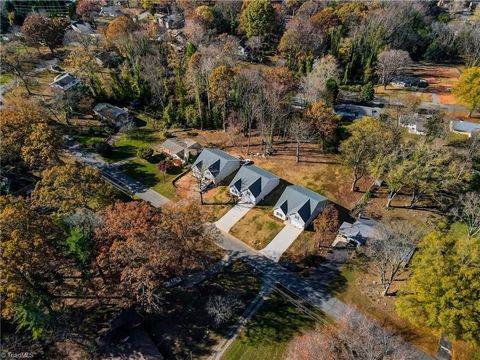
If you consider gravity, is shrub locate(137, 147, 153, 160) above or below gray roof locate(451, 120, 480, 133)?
below

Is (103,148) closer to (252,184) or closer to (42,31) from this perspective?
(252,184)


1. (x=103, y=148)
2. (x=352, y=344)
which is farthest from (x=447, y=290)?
(x=103, y=148)

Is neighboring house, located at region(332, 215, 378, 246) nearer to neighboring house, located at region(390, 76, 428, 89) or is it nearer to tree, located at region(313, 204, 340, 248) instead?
tree, located at region(313, 204, 340, 248)

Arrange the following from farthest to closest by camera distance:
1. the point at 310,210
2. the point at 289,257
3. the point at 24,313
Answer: the point at 310,210
the point at 289,257
the point at 24,313

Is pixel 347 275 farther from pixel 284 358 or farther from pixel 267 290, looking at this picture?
pixel 284 358

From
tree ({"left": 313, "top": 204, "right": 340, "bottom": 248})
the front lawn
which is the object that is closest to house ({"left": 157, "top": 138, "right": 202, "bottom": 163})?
the front lawn

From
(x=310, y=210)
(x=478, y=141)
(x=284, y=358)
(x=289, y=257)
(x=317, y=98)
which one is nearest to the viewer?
(x=284, y=358)

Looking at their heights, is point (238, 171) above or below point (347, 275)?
above

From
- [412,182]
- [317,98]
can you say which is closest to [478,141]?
[412,182]
